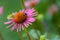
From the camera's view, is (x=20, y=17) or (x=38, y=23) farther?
(x=38, y=23)

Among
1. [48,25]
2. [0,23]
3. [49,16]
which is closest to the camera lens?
[0,23]

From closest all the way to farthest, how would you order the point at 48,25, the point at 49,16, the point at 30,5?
the point at 30,5 < the point at 48,25 < the point at 49,16

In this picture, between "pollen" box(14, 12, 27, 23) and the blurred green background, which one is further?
the blurred green background

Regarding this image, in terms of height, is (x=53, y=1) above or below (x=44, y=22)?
above

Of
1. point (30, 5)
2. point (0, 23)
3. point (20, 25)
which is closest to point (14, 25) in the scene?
point (20, 25)

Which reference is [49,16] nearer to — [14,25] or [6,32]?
[6,32]

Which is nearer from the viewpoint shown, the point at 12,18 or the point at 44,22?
the point at 12,18

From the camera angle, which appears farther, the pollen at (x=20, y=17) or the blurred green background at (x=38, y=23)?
the blurred green background at (x=38, y=23)
